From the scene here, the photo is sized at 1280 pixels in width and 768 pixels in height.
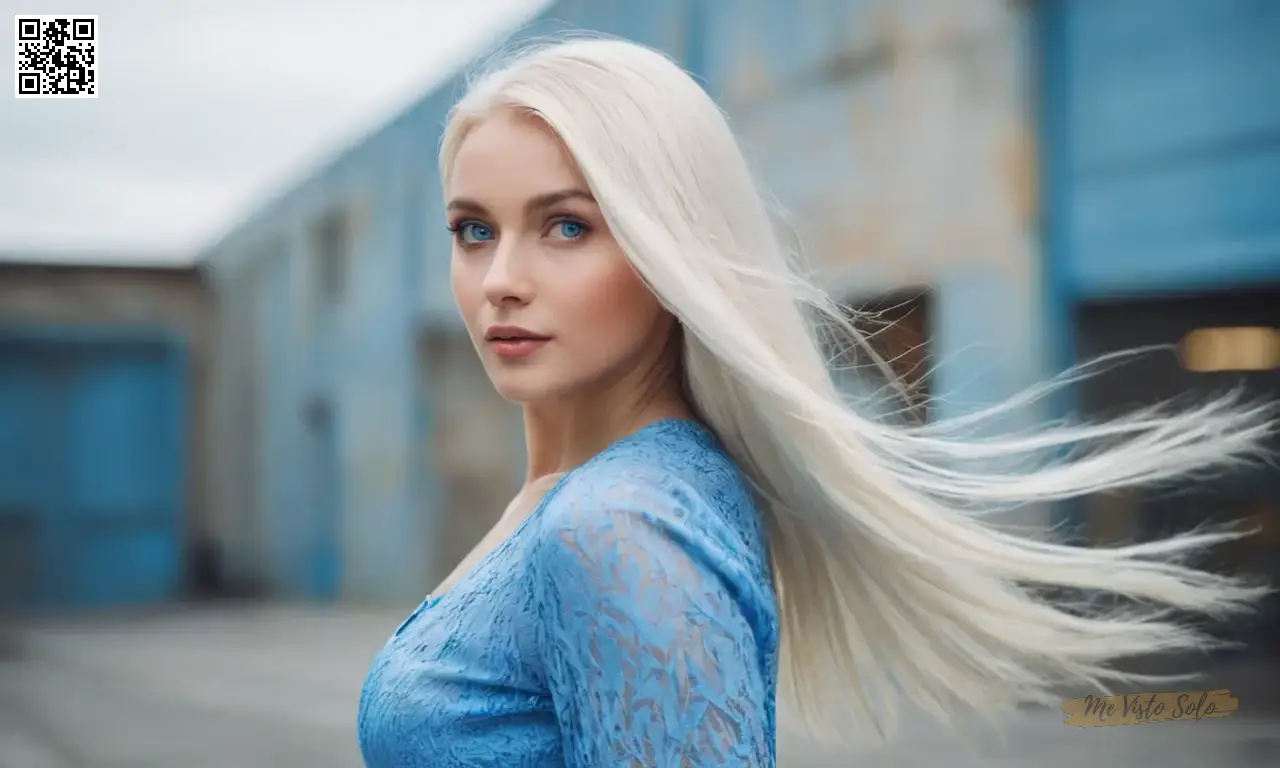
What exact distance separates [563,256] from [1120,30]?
4535 millimetres

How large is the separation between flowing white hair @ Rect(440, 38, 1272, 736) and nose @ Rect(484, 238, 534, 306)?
87 millimetres

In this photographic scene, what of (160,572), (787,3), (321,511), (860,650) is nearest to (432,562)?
(321,511)

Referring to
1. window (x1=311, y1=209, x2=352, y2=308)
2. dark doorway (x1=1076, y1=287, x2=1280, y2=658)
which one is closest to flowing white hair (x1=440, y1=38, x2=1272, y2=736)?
dark doorway (x1=1076, y1=287, x2=1280, y2=658)

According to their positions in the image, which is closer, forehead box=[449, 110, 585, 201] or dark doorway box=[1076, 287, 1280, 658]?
forehead box=[449, 110, 585, 201]

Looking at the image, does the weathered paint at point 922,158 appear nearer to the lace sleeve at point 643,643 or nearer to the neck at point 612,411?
the neck at point 612,411

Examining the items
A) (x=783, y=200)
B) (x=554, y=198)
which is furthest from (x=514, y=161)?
(x=783, y=200)

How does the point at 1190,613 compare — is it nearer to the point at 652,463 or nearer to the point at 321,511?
the point at 652,463

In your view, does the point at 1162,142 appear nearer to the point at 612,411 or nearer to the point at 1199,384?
the point at 1199,384

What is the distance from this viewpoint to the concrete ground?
4875mm

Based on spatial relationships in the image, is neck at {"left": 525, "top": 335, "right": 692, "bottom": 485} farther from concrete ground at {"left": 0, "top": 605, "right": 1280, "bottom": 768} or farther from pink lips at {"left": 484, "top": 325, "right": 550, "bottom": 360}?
concrete ground at {"left": 0, "top": 605, "right": 1280, "bottom": 768}

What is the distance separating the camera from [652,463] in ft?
3.24

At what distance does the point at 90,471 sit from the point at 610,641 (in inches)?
392

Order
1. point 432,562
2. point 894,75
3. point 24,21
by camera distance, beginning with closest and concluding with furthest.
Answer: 1. point 24,21
2. point 894,75
3. point 432,562

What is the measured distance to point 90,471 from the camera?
32.8 ft
